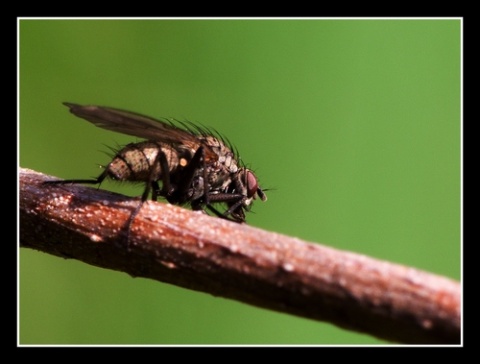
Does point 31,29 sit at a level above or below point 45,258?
above

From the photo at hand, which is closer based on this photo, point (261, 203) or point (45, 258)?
point (261, 203)

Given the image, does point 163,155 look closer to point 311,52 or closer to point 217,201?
point 217,201

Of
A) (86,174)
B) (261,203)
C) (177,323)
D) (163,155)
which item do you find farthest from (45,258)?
(163,155)

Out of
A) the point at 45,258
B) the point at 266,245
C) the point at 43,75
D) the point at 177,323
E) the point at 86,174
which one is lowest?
the point at 177,323

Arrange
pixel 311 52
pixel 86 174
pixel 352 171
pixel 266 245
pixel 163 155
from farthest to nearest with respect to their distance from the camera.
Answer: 1. pixel 311 52
2. pixel 86 174
3. pixel 352 171
4. pixel 163 155
5. pixel 266 245

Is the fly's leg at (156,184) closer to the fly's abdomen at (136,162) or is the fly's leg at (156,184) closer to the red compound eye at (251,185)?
the fly's abdomen at (136,162)

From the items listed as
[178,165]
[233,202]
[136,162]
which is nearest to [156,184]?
[178,165]

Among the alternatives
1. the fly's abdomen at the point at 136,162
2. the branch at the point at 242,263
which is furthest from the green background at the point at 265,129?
the branch at the point at 242,263

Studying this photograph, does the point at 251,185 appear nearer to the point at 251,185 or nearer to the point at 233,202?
the point at 251,185
